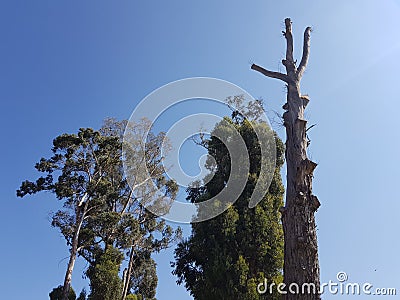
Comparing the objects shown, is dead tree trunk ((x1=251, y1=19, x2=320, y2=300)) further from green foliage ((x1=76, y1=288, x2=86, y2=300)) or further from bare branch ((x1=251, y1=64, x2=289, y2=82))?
green foliage ((x1=76, y1=288, x2=86, y2=300))

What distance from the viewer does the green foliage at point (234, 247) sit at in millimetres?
9539

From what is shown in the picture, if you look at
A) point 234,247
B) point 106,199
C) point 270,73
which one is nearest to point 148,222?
point 106,199

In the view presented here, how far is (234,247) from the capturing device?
1025cm

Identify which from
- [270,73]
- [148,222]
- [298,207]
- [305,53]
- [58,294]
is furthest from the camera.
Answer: [148,222]

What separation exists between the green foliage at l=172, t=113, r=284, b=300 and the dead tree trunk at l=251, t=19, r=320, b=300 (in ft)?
18.0

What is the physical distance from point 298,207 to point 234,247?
20.4 feet

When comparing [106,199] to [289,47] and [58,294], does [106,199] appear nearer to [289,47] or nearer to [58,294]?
[58,294]

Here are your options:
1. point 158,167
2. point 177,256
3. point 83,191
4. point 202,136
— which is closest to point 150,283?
point 158,167

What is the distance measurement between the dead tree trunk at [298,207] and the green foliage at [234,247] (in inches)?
216

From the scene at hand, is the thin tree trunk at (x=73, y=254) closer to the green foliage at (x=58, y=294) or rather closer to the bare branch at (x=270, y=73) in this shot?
the green foliage at (x=58, y=294)

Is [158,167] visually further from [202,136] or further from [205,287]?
[205,287]

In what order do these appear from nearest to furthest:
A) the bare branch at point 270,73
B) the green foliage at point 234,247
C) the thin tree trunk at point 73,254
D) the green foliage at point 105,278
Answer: the bare branch at point 270,73 → the green foliage at point 234,247 → the thin tree trunk at point 73,254 → the green foliage at point 105,278

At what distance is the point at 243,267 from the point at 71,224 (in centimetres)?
783

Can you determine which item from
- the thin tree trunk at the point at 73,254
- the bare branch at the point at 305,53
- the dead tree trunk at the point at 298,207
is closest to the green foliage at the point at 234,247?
the thin tree trunk at the point at 73,254
